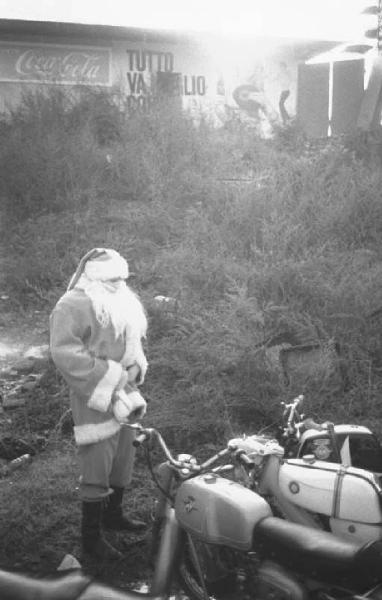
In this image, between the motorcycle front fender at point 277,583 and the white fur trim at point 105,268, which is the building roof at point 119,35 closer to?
the white fur trim at point 105,268

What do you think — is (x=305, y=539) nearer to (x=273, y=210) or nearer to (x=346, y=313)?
(x=346, y=313)

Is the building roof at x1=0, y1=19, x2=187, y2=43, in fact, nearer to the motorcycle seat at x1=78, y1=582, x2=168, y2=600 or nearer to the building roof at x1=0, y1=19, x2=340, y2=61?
the building roof at x1=0, y1=19, x2=340, y2=61

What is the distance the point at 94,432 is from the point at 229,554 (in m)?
1.18

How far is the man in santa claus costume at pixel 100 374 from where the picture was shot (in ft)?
13.6

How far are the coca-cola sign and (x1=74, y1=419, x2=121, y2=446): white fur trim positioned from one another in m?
12.4

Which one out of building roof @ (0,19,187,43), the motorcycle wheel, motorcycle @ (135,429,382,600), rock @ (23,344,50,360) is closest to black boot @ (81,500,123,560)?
motorcycle @ (135,429,382,600)

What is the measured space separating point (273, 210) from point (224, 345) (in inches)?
146

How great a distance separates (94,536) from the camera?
4.20 meters

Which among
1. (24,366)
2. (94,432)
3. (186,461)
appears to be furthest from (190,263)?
(186,461)

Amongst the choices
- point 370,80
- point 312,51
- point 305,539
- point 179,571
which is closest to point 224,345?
point 179,571

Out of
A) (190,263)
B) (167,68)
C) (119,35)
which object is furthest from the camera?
(167,68)

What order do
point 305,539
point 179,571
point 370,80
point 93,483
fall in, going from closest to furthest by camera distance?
point 305,539
point 179,571
point 93,483
point 370,80

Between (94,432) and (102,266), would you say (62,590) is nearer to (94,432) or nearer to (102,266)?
(94,432)

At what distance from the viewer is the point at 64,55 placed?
52.8 ft
